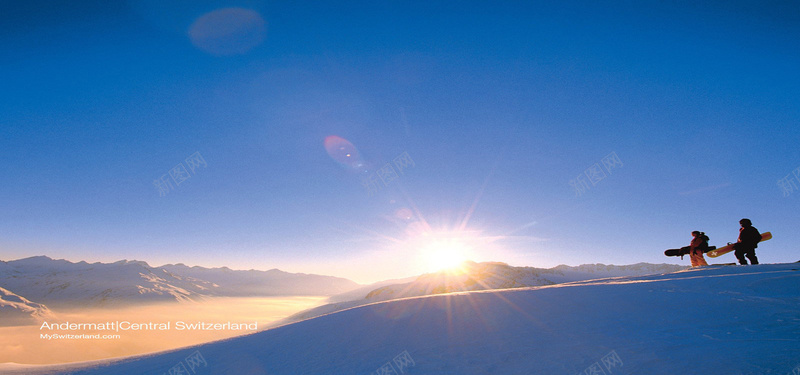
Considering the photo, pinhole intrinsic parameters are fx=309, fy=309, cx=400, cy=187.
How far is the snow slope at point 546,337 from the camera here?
4.47m

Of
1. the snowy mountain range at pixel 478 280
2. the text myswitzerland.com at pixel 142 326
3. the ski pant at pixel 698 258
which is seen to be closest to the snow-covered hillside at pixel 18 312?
the text myswitzerland.com at pixel 142 326

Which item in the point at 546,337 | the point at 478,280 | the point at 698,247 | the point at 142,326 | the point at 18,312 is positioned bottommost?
the point at 142,326

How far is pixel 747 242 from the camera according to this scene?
40.7 feet

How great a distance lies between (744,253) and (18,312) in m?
230

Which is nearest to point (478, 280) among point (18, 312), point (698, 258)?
point (698, 258)

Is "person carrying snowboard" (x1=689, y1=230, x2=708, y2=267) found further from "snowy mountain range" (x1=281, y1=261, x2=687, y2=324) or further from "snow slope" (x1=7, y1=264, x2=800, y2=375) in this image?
"snowy mountain range" (x1=281, y1=261, x2=687, y2=324)

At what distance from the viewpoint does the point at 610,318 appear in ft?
20.0

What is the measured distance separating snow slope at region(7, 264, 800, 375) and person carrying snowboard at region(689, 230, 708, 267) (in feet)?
19.6

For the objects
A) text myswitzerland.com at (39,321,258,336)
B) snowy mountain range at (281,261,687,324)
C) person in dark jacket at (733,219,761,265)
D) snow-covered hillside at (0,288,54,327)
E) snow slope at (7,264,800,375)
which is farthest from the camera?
snow-covered hillside at (0,288,54,327)

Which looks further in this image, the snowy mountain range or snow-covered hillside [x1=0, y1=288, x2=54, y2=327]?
snow-covered hillside [x1=0, y1=288, x2=54, y2=327]

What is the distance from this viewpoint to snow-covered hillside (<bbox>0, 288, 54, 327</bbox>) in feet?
430

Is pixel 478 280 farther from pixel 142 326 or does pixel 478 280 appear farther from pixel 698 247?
pixel 142 326

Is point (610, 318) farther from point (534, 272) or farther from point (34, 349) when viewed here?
point (34, 349)

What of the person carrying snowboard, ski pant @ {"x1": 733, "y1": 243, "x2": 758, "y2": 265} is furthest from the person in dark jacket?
the person carrying snowboard
